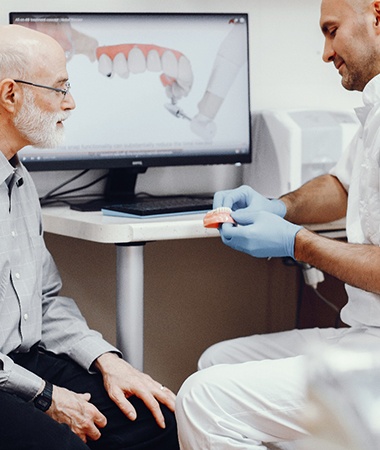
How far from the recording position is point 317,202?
195 centimetres

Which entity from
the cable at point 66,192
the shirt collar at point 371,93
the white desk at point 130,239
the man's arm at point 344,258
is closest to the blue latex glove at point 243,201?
the white desk at point 130,239

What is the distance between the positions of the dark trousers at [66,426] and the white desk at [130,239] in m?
0.16

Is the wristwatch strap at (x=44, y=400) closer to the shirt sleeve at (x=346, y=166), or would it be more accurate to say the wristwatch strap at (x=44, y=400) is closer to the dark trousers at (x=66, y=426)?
the dark trousers at (x=66, y=426)

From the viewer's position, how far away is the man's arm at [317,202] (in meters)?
1.92

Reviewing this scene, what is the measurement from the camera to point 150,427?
1.58m

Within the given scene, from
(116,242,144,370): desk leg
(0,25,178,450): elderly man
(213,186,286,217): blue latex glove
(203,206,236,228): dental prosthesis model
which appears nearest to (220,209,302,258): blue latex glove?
(203,206,236,228): dental prosthesis model

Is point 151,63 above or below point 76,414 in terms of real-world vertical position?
above

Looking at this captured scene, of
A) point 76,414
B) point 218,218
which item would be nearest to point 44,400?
point 76,414

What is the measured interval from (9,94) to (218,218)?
1.63 feet

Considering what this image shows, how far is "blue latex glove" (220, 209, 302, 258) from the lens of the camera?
156 centimetres

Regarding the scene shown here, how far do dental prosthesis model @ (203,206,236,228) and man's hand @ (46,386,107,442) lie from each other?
0.44 m

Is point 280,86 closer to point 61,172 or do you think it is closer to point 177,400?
point 61,172

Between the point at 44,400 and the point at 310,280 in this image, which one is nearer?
the point at 44,400

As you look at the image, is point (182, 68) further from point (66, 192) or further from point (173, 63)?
point (66, 192)
